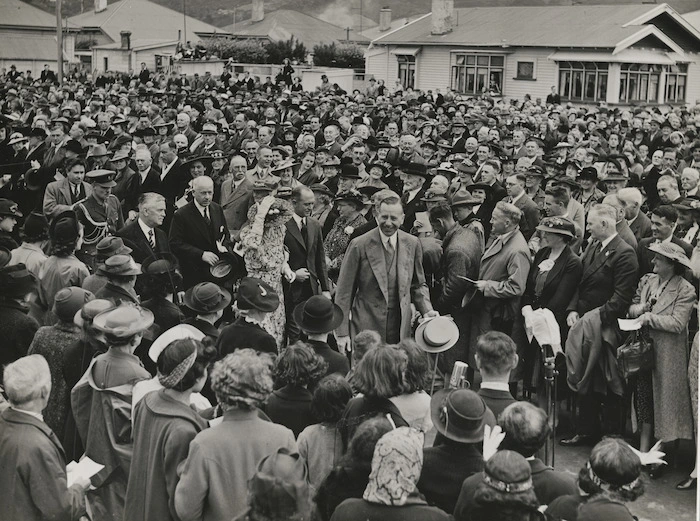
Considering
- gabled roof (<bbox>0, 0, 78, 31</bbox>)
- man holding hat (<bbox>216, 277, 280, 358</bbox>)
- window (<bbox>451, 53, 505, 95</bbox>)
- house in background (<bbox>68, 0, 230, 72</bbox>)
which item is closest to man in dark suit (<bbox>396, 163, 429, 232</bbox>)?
man holding hat (<bbox>216, 277, 280, 358</bbox>)

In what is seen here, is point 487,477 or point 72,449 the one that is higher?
point 487,477

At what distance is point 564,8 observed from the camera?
134 feet

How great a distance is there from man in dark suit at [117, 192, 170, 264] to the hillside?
72.0 feet

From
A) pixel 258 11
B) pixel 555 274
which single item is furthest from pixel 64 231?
pixel 258 11

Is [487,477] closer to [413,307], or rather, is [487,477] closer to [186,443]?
[186,443]

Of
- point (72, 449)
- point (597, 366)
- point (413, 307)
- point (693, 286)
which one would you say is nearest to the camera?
point (72, 449)

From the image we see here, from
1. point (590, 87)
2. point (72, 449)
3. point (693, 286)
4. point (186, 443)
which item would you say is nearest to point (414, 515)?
Answer: point (186, 443)

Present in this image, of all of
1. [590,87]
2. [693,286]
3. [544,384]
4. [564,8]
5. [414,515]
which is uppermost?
[564,8]

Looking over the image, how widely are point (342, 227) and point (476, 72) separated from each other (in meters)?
35.5

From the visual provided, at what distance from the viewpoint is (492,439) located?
3.79 metres

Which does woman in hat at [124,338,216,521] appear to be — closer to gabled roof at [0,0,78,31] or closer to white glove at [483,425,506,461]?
white glove at [483,425,506,461]

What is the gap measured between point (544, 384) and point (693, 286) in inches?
60.1

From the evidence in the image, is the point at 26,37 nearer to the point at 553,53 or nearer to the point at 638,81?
the point at 553,53

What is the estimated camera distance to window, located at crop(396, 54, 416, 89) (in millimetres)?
44250
